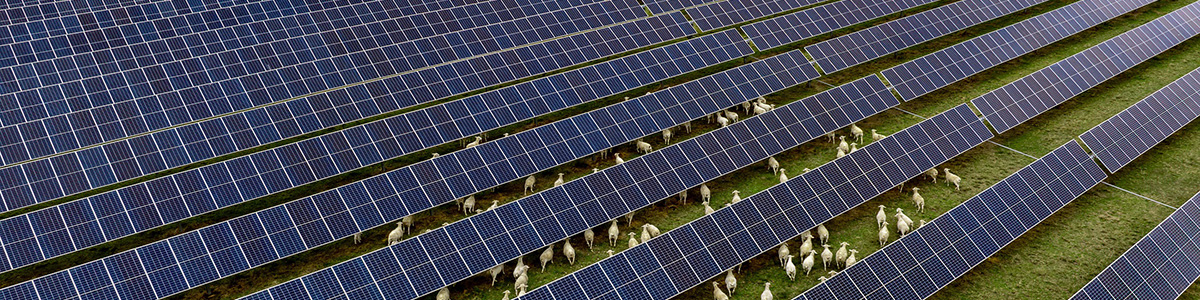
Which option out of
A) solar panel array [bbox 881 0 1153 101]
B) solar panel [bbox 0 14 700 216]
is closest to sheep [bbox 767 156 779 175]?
solar panel [bbox 0 14 700 216]

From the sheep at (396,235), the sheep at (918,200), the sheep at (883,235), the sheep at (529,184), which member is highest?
the sheep at (396,235)

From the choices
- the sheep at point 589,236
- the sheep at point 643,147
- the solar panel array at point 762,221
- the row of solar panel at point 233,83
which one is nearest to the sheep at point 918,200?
the solar panel array at point 762,221

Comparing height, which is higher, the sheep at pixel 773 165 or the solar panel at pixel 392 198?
the solar panel at pixel 392 198

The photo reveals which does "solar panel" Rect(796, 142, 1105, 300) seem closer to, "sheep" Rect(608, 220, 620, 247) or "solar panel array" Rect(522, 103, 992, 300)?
"solar panel array" Rect(522, 103, 992, 300)

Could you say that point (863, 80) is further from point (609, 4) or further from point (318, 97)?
point (318, 97)

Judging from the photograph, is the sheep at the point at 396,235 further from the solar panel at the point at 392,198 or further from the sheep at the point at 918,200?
the sheep at the point at 918,200

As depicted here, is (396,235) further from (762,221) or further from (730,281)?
(762,221)
